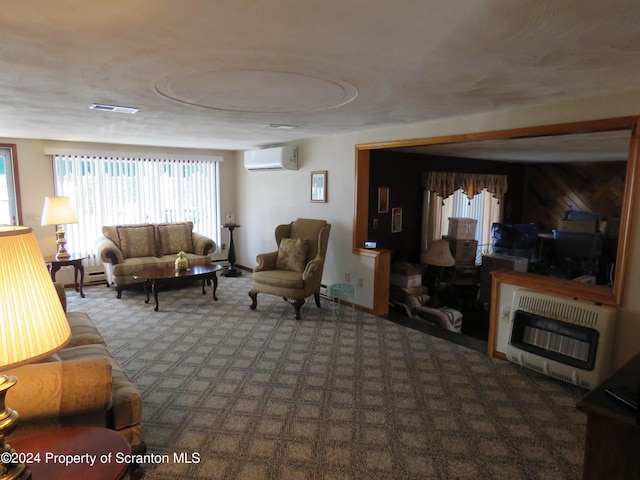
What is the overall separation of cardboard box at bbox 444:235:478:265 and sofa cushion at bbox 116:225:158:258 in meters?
4.70

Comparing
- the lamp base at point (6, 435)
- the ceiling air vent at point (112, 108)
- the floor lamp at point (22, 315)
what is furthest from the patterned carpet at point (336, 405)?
the ceiling air vent at point (112, 108)

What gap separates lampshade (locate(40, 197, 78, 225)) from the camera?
507 cm

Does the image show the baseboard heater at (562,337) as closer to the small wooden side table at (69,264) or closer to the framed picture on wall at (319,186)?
the framed picture on wall at (319,186)

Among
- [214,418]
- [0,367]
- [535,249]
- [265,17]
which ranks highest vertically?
[265,17]

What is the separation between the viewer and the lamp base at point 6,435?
1189 millimetres

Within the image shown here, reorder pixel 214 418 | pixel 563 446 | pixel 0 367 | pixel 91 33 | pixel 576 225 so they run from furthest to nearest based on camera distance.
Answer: pixel 576 225 → pixel 214 418 → pixel 563 446 → pixel 91 33 → pixel 0 367

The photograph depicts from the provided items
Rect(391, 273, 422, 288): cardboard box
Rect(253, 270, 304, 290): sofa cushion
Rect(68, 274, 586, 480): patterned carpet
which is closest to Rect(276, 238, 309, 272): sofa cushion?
Rect(253, 270, 304, 290): sofa cushion

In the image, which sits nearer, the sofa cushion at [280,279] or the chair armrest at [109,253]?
the sofa cushion at [280,279]

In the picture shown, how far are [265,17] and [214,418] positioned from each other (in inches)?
94.6

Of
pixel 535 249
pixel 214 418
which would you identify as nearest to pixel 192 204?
pixel 214 418

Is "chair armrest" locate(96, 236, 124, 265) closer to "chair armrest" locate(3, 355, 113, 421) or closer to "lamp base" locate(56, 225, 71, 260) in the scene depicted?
"lamp base" locate(56, 225, 71, 260)

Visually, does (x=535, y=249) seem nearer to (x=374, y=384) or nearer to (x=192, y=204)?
(x=374, y=384)

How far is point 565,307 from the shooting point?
306 cm

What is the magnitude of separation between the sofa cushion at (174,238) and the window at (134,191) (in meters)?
0.39
